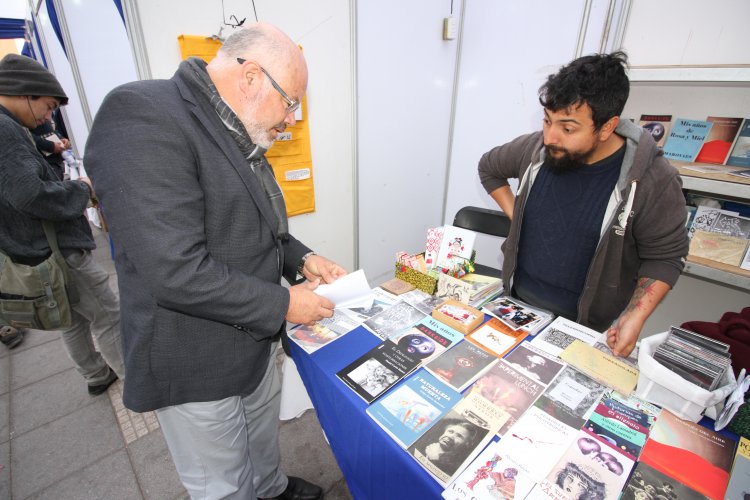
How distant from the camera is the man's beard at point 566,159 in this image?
1313mm

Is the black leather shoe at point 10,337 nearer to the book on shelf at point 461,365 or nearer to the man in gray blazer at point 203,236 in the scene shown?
the man in gray blazer at point 203,236

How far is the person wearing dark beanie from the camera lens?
1398 mm

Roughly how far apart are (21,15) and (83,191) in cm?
718

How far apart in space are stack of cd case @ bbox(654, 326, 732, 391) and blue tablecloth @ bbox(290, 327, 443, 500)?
2.48 ft

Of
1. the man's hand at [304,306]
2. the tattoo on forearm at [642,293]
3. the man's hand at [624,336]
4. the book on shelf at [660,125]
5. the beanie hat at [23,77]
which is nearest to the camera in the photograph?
the man's hand at [304,306]

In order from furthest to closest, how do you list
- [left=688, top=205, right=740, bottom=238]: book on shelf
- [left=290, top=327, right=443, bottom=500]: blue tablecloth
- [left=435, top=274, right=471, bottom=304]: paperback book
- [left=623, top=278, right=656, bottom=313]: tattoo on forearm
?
[left=688, top=205, right=740, bottom=238]: book on shelf → [left=435, top=274, right=471, bottom=304]: paperback book → [left=623, top=278, right=656, bottom=313]: tattoo on forearm → [left=290, top=327, right=443, bottom=500]: blue tablecloth

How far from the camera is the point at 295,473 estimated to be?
1.72 m

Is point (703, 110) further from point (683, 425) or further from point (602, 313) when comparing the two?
point (683, 425)

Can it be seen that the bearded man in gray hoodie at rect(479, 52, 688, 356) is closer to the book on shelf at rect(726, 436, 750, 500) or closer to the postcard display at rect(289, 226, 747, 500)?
the postcard display at rect(289, 226, 747, 500)

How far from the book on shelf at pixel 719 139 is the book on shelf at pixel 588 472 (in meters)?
2.10

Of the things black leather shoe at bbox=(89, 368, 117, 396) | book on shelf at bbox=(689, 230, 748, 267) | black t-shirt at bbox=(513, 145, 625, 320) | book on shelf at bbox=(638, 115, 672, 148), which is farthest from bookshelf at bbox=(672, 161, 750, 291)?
black leather shoe at bbox=(89, 368, 117, 396)

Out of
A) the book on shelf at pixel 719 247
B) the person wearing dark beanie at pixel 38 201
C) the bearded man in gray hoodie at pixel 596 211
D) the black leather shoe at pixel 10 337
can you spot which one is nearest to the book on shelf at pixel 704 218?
the book on shelf at pixel 719 247

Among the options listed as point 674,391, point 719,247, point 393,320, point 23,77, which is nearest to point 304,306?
point 393,320

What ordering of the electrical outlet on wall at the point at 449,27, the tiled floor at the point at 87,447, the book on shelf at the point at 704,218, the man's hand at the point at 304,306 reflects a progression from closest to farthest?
the man's hand at the point at 304,306 → the tiled floor at the point at 87,447 → the book on shelf at the point at 704,218 → the electrical outlet on wall at the point at 449,27
